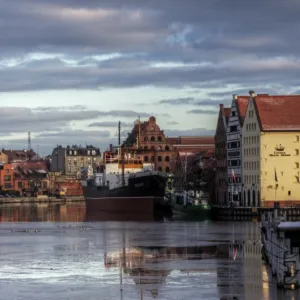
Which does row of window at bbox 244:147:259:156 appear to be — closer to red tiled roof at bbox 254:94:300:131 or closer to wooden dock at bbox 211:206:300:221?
red tiled roof at bbox 254:94:300:131

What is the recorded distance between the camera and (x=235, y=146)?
169000 mm

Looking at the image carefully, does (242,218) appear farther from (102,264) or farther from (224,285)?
(224,285)

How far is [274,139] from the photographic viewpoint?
158 metres

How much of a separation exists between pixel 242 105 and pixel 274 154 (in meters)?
11.9

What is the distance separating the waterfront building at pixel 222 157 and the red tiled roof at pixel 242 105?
8343 mm

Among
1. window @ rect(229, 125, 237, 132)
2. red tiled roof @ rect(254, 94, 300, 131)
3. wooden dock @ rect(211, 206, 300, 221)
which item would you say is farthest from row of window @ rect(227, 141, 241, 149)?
wooden dock @ rect(211, 206, 300, 221)

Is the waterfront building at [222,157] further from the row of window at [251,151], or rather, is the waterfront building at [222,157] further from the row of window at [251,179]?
the row of window at [251,151]

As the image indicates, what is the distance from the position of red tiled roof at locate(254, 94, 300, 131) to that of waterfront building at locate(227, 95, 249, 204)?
15.7ft

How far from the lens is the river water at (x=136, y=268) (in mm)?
54250

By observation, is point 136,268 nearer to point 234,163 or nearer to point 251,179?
point 251,179

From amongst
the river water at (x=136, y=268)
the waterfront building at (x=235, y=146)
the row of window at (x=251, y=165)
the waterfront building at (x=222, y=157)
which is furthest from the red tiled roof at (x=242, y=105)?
the river water at (x=136, y=268)

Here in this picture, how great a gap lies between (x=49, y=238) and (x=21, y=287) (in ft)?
148

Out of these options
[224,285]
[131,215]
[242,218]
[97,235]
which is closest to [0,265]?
[224,285]

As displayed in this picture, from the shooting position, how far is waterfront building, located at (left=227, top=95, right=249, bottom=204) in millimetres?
166000
